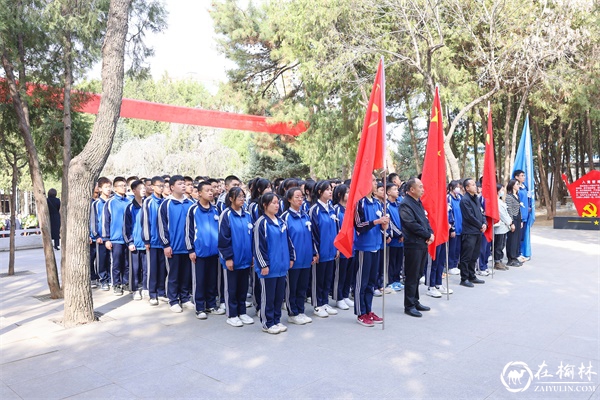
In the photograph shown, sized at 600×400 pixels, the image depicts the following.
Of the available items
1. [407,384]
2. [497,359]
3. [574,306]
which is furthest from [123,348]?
[574,306]

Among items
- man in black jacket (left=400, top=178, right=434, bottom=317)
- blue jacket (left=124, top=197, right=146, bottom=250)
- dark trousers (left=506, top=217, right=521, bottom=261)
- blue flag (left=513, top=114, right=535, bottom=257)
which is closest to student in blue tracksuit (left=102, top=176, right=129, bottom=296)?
blue jacket (left=124, top=197, right=146, bottom=250)

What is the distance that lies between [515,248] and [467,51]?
30.8ft

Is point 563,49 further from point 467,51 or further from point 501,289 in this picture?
point 501,289

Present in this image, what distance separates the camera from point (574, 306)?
6258mm

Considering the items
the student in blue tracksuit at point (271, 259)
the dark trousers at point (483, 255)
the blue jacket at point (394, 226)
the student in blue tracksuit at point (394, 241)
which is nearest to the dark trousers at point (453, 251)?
the dark trousers at point (483, 255)

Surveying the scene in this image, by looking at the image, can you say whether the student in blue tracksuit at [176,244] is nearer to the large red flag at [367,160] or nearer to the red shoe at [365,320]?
the large red flag at [367,160]

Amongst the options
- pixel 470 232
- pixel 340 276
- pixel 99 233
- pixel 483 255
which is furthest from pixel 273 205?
pixel 483 255

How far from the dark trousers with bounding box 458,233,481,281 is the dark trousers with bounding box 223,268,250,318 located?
388 centimetres

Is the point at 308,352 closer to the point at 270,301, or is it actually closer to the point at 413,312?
the point at 270,301

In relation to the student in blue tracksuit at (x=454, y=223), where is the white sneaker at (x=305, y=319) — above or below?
below

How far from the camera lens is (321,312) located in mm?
5934

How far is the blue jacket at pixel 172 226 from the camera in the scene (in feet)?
20.3

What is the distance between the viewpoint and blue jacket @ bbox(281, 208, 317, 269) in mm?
5492

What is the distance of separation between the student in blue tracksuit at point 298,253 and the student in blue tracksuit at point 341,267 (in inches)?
30.2
